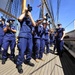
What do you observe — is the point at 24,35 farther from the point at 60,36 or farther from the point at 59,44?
the point at 59,44

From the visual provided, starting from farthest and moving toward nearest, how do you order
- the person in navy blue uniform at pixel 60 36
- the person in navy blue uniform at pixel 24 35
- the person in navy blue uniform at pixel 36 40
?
the person in navy blue uniform at pixel 60 36, the person in navy blue uniform at pixel 36 40, the person in navy blue uniform at pixel 24 35

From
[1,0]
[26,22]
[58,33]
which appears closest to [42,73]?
[26,22]

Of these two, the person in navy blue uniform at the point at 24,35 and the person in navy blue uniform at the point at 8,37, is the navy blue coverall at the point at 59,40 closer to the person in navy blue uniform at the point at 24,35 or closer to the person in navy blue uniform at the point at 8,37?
the person in navy blue uniform at the point at 8,37

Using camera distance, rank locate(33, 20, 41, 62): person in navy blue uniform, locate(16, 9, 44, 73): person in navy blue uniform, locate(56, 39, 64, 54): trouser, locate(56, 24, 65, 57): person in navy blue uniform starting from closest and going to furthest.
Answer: locate(16, 9, 44, 73): person in navy blue uniform < locate(33, 20, 41, 62): person in navy blue uniform < locate(56, 24, 65, 57): person in navy blue uniform < locate(56, 39, 64, 54): trouser

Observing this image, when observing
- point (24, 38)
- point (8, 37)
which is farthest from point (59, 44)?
point (24, 38)

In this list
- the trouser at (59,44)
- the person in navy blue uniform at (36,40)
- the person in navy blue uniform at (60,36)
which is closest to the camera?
the person in navy blue uniform at (36,40)

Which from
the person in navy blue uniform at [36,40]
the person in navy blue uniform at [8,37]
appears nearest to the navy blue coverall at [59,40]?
the person in navy blue uniform at [36,40]

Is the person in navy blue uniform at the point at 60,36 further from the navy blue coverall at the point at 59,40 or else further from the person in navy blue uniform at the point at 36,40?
the person in navy blue uniform at the point at 36,40

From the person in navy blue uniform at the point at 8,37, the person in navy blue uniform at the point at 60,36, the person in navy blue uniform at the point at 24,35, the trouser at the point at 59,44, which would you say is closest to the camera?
the person in navy blue uniform at the point at 24,35

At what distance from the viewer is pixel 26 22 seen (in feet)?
16.4

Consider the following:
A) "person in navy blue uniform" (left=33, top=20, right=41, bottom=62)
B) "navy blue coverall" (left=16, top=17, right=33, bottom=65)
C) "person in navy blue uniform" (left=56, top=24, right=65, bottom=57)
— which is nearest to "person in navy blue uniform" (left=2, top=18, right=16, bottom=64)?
"person in navy blue uniform" (left=33, top=20, right=41, bottom=62)

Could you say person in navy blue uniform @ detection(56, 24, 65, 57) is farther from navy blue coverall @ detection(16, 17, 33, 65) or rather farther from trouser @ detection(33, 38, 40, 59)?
navy blue coverall @ detection(16, 17, 33, 65)

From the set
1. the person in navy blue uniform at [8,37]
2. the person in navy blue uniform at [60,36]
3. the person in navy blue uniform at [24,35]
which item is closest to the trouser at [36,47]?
the person in navy blue uniform at [8,37]

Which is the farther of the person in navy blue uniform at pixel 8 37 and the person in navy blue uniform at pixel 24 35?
the person in navy blue uniform at pixel 8 37
